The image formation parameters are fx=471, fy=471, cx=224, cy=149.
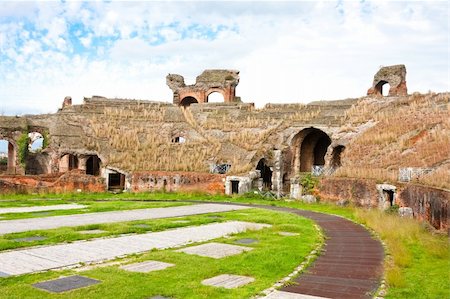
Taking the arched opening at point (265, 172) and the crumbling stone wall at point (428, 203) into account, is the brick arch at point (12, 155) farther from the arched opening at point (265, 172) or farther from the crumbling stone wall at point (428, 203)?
the crumbling stone wall at point (428, 203)

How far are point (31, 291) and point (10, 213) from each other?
13205 millimetres

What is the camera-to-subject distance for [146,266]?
10.8m

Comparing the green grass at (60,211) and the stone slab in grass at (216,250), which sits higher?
the green grass at (60,211)

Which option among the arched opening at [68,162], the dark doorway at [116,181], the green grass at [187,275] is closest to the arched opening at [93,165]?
the arched opening at [68,162]

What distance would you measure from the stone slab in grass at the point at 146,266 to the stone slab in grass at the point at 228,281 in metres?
1.47

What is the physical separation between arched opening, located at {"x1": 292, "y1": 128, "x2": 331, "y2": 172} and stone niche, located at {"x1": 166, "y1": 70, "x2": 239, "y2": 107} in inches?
475

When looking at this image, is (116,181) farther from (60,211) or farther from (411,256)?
(411,256)

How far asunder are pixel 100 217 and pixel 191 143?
20.1 m

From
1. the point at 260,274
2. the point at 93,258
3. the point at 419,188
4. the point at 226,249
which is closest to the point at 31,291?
the point at 93,258

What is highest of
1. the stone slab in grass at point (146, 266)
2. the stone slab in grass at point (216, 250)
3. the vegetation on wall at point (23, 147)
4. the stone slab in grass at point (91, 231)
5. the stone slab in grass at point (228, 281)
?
the vegetation on wall at point (23, 147)

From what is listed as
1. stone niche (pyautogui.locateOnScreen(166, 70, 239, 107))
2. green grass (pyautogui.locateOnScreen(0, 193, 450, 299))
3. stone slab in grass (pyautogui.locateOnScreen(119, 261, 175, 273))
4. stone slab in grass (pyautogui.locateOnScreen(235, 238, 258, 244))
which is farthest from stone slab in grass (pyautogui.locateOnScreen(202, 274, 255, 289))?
stone niche (pyautogui.locateOnScreen(166, 70, 239, 107))

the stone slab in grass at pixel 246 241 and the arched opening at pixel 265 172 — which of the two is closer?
the stone slab in grass at pixel 246 241

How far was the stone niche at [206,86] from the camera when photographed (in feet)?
166

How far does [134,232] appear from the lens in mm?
16094
